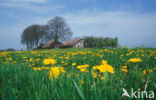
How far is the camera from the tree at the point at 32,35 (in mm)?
60719

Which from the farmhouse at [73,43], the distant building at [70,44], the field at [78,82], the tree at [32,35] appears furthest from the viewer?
the tree at [32,35]

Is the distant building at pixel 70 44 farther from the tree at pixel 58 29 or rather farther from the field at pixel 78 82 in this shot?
the field at pixel 78 82

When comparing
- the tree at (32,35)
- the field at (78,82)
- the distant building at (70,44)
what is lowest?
the field at (78,82)

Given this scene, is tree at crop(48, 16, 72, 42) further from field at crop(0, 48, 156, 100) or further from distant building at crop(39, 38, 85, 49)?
field at crop(0, 48, 156, 100)

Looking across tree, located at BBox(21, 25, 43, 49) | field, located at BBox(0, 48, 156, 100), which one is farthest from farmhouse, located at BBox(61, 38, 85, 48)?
field, located at BBox(0, 48, 156, 100)

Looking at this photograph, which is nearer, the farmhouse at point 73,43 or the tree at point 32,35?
the farmhouse at point 73,43

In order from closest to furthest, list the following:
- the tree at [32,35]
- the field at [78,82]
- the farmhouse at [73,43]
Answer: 1. the field at [78,82]
2. the farmhouse at [73,43]
3. the tree at [32,35]

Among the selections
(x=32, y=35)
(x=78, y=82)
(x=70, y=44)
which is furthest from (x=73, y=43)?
(x=78, y=82)

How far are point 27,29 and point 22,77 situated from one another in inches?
2557

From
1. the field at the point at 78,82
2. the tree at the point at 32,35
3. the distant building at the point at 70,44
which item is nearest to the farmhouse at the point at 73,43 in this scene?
the distant building at the point at 70,44

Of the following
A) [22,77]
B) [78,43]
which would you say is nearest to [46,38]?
[78,43]

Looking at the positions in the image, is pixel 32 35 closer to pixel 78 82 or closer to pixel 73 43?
pixel 73 43

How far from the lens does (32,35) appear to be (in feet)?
199

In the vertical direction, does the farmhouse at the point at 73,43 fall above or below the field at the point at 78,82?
above
